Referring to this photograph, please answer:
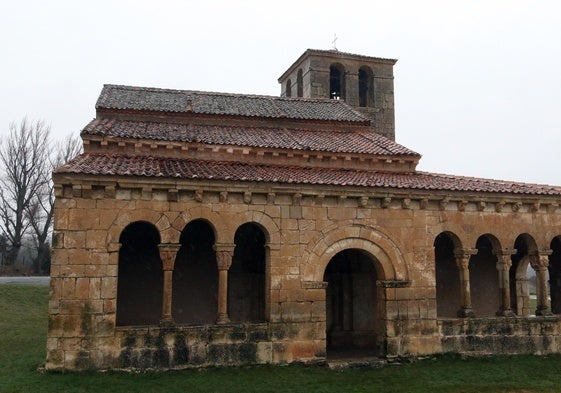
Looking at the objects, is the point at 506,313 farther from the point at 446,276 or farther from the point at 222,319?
the point at 222,319

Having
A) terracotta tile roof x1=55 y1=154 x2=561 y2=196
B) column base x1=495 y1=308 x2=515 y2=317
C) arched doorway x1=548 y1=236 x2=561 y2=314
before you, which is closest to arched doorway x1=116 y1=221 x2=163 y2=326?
terracotta tile roof x1=55 y1=154 x2=561 y2=196

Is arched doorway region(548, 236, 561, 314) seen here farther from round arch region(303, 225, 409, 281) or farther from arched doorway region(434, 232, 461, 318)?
round arch region(303, 225, 409, 281)

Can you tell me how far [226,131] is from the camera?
14867 millimetres

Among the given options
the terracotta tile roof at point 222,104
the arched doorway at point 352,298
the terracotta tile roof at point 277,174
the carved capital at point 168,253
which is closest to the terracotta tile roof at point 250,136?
the terracotta tile roof at point 222,104

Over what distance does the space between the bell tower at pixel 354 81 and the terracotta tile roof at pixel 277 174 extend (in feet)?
24.8

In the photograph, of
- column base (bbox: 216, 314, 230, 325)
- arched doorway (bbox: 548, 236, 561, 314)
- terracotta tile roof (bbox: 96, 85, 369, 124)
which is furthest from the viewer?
terracotta tile roof (bbox: 96, 85, 369, 124)

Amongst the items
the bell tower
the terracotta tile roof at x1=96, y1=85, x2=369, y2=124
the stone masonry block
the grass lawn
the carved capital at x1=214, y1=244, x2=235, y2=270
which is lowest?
the grass lawn

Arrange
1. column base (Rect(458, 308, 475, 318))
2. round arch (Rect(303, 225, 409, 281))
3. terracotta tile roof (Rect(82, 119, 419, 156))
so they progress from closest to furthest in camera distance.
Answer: round arch (Rect(303, 225, 409, 281)) → column base (Rect(458, 308, 475, 318)) → terracotta tile roof (Rect(82, 119, 419, 156))

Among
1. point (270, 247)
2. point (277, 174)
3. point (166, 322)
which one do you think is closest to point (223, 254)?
point (270, 247)

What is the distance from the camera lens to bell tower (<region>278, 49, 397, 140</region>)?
20578mm

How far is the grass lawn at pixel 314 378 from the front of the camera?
9234 mm

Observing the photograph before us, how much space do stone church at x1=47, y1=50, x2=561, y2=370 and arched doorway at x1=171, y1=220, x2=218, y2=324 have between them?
0.11 feet

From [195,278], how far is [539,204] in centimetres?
899

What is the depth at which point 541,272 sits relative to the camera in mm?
13336
